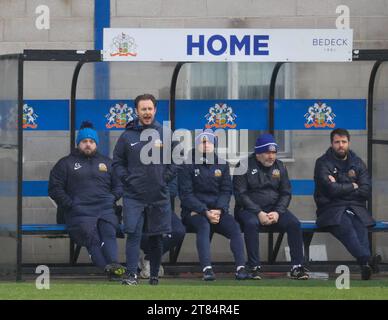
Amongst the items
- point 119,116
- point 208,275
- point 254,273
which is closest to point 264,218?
point 254,273

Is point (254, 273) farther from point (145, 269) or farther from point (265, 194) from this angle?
point (145, 269)

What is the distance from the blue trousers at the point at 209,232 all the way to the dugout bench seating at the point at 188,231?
0.59 ft

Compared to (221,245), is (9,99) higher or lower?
higher

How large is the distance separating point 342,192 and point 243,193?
3.15ft

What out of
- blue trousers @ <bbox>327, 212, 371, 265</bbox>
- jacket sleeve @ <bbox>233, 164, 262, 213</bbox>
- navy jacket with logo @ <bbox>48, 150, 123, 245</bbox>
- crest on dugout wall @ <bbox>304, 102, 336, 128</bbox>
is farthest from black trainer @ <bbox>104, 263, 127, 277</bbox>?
crest on dugout wall @ <bbox>304, 102, 336, 128</bbox>

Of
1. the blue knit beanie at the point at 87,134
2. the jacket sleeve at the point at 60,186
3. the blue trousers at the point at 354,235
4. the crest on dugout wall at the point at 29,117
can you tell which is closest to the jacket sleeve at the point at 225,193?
the blue trousers at the point at 354,235

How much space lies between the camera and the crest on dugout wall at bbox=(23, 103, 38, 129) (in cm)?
1468

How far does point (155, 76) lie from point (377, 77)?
234 cm

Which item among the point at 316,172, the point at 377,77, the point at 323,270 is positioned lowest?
the point at 323,270

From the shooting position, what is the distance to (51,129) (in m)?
14.7

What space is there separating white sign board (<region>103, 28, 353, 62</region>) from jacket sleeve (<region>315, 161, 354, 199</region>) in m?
1.11
